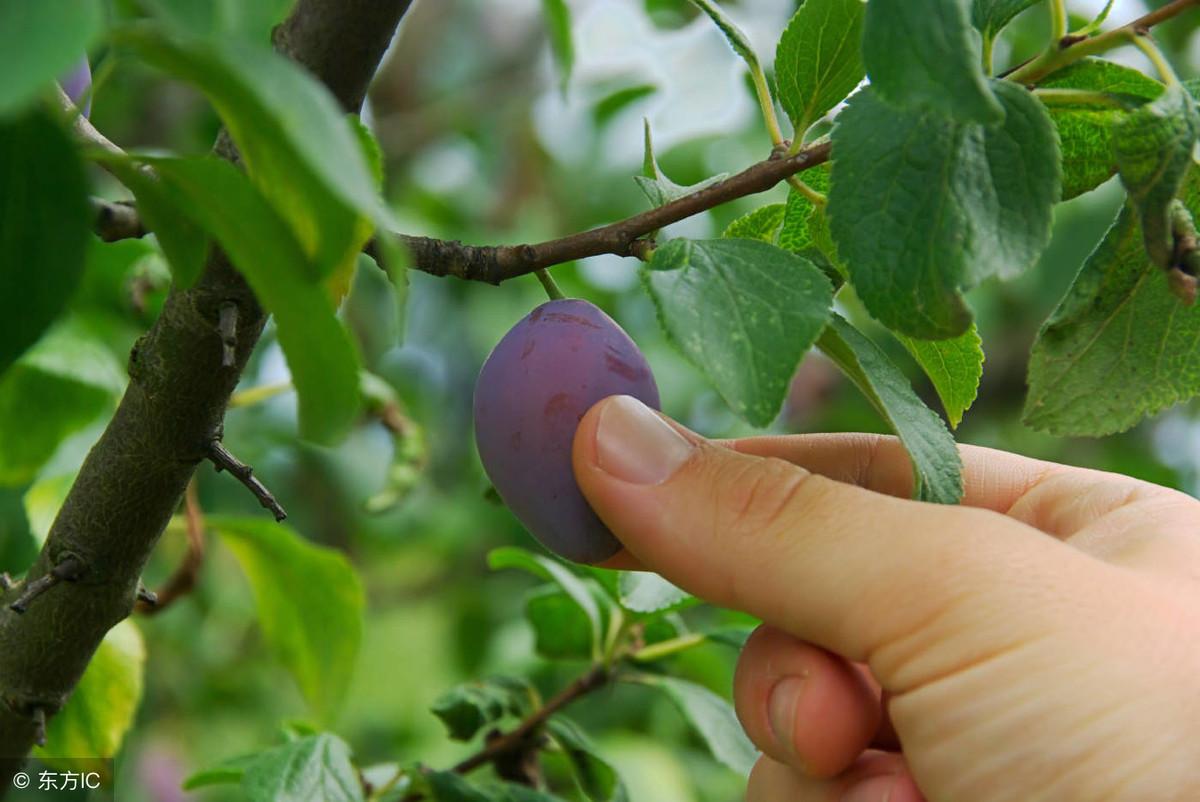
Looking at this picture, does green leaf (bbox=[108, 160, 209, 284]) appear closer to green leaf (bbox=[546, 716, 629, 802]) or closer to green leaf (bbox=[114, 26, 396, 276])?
green leaf (bbox=[114, 26, 396, 276])

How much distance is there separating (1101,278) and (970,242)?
0.30ft

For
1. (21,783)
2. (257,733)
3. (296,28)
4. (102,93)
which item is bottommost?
(257,733)

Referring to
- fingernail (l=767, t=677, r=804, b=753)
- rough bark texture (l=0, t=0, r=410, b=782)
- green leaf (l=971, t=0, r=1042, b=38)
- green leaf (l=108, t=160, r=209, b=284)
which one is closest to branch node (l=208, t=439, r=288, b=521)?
rough bark texture (l=0, t=0, r=410, b=782)

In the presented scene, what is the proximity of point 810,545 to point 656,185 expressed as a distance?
0.52 ft

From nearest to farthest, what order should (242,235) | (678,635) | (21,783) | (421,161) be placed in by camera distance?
(242,235), (21,783), (678,635), (421,161)

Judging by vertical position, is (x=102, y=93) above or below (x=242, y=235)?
above

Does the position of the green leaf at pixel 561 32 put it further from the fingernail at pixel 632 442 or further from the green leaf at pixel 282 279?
the green leaf at pixel 282 279

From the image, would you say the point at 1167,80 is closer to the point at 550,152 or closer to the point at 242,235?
the point at 242,235

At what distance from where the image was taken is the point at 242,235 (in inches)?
12.2

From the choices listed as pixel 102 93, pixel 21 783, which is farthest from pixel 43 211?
pixel 102 93

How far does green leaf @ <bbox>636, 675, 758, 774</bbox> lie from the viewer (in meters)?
0.69

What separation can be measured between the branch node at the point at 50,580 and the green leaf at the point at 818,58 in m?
0.33

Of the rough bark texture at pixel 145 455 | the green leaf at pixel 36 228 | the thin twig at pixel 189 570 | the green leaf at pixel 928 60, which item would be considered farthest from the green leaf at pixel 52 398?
the green leaf at pixel 928 60

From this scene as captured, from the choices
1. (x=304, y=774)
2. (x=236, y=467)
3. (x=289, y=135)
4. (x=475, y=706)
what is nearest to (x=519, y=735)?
(x=475, y=706)
